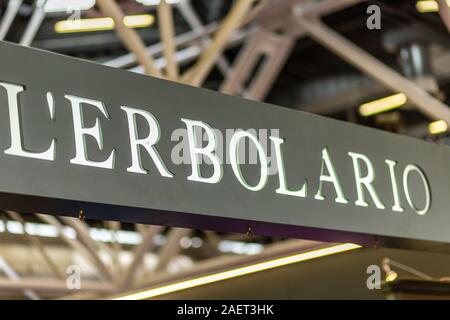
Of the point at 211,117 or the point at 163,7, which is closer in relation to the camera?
the point at 211,117

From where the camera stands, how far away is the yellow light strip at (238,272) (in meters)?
8.84

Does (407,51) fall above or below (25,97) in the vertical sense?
above

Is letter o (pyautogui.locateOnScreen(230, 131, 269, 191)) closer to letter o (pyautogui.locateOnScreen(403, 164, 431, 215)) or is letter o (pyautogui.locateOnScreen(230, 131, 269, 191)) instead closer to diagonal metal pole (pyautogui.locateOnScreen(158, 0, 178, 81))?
letter o (pyautogui.locateOnScreen(403, 164, 431, 215))

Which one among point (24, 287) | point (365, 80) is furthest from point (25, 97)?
point (365, 80)

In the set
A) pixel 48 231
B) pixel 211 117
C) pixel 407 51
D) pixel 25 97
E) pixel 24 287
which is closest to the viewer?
pixel 25 97

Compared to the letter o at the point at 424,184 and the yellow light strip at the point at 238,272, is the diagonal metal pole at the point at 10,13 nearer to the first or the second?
the yellow light strip at the point at 238,272

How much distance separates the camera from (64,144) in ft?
11.3

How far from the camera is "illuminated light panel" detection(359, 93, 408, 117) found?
1130 cm

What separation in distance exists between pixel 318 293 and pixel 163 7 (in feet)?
14.6

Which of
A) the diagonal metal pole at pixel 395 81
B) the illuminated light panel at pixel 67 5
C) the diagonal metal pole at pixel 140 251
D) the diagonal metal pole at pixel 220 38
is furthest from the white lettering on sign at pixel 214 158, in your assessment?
the illuminated light panel at pixel 67 5

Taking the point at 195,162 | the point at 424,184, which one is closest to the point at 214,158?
the point at 195,162

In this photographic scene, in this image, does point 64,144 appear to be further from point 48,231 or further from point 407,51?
point 48,231

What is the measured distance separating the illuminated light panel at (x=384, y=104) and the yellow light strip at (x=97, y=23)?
133 inches

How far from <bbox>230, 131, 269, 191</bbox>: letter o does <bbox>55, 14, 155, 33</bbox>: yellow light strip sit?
7.37 metres
